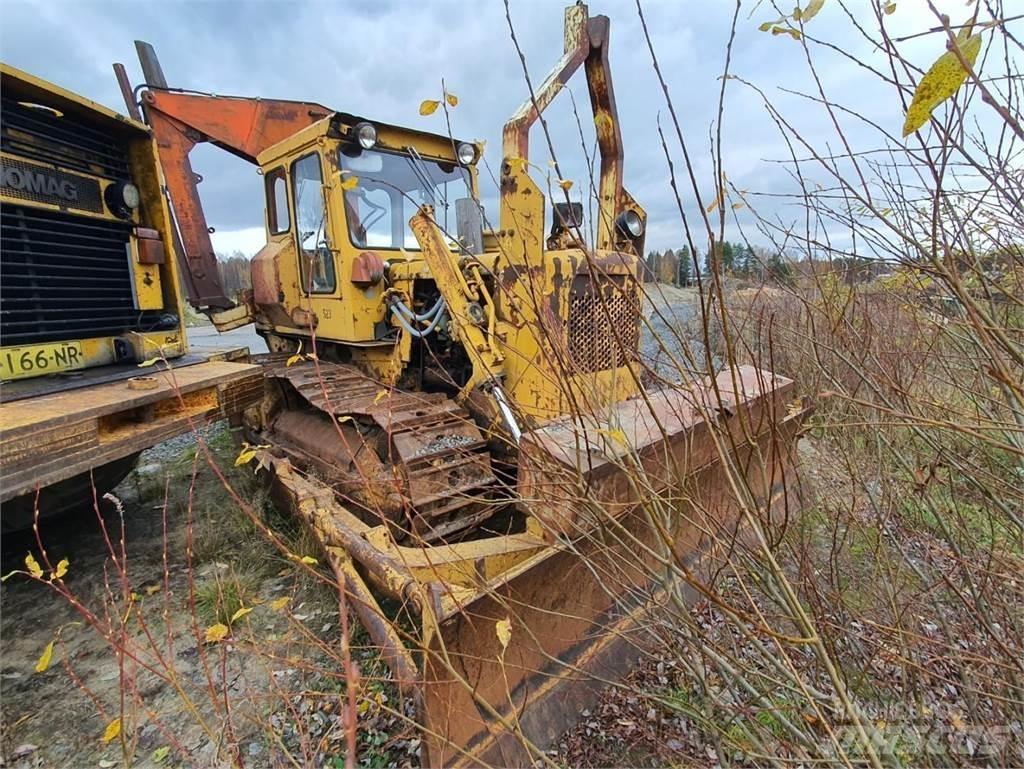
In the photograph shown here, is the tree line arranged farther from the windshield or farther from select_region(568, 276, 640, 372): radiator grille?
the windshield

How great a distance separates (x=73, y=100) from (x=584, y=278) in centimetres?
298

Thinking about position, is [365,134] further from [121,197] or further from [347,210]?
[121,197]

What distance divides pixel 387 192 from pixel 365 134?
20.7 inches

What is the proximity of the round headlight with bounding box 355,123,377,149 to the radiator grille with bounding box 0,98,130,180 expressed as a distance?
144 cm

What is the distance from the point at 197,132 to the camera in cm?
477

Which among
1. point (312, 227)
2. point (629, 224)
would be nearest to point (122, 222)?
point (312, 227)

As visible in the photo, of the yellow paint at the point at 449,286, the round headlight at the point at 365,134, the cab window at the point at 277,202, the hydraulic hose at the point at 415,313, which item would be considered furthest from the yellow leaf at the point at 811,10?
the cab window at the point at 277,202

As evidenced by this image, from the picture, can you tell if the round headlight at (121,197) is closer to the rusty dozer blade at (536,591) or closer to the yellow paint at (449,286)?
the yellow paint at (449,286)

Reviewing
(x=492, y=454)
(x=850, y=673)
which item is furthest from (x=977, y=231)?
(x=492, y=454)

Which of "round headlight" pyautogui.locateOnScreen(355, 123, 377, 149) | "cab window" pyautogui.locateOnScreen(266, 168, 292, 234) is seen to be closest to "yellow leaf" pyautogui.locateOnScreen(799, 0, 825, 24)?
"round headlight" pyautogui.locateOnScreen(355, 123, 377, 149)

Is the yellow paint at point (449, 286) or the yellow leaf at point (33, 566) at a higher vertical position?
the yellow paint at point (449, 286)

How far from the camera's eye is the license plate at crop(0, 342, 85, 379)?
2.69 m

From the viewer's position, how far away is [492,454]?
11.9ft

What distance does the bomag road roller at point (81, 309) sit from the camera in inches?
93.7
